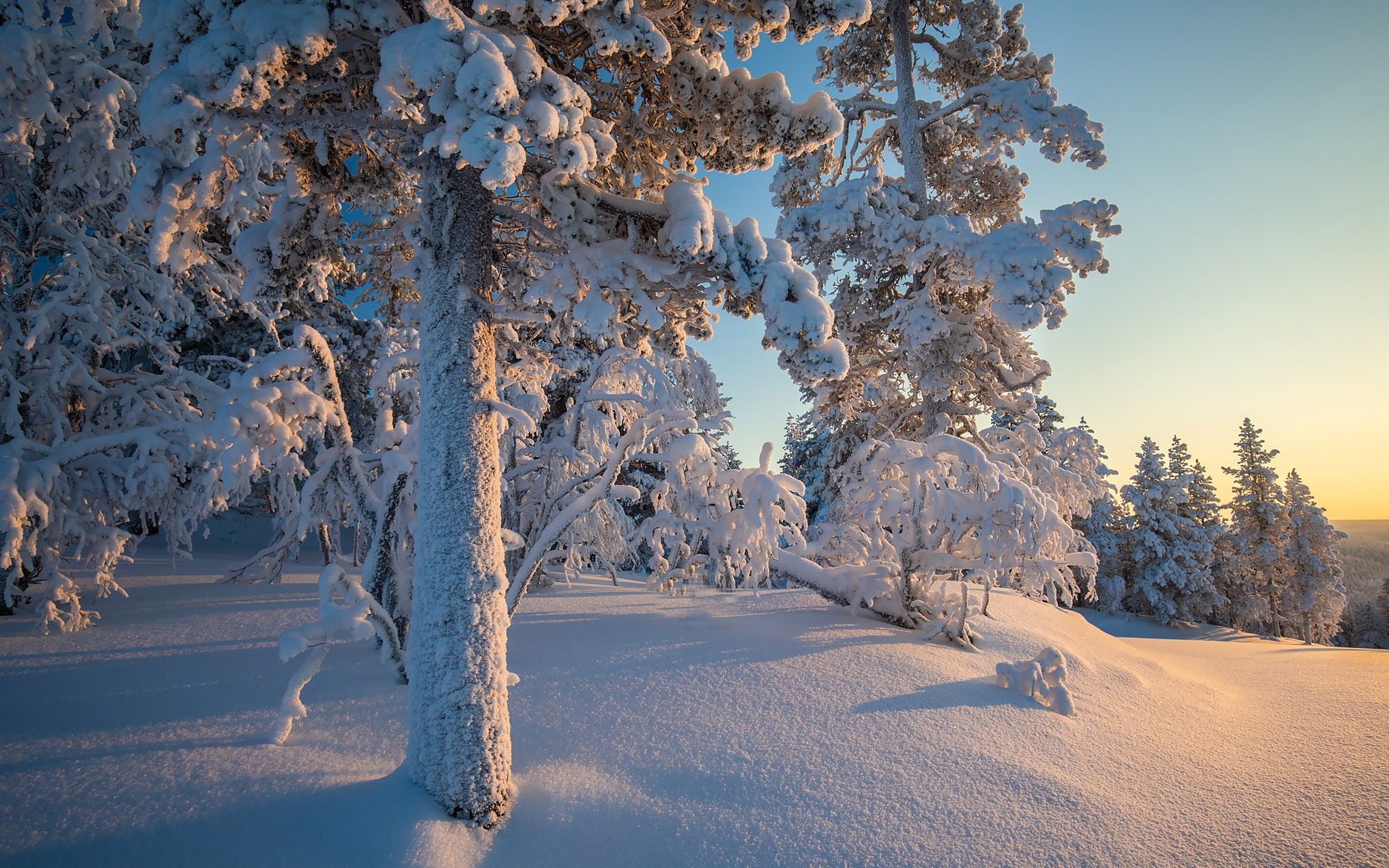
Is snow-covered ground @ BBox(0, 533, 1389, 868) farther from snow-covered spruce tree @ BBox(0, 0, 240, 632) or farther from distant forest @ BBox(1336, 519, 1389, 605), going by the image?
distant forest @ BBox(1336, 519, 1389, 605)

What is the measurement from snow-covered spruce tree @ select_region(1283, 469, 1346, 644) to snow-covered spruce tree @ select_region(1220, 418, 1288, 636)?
16.9 inches

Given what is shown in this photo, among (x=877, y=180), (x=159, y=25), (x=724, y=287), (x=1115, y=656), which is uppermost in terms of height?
(x=877, y=180)

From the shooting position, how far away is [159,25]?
3.20m

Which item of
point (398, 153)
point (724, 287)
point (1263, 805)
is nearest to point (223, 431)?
point (398, 153)

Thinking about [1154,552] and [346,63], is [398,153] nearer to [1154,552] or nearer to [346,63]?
[346,63]

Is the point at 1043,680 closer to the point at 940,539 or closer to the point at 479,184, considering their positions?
the point at 940,539

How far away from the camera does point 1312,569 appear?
23.8 meters

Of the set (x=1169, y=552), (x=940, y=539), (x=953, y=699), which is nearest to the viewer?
(x=953, y=699)

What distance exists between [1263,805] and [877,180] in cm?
1012

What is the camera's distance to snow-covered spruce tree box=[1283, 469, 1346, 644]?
2345 cm

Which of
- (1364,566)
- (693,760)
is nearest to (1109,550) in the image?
(693,760)

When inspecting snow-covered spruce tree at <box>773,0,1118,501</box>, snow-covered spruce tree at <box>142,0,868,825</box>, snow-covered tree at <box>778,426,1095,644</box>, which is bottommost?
snow-covered tree at <box>778,426,1095,644</box>

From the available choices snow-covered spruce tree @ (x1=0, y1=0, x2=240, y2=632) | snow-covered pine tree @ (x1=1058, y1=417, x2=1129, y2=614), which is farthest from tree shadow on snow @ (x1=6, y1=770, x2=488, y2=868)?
snow-covered pine tree @ (x1=1058, y1=417, x2=1129, y2=614)

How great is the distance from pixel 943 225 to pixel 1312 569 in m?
28.8
